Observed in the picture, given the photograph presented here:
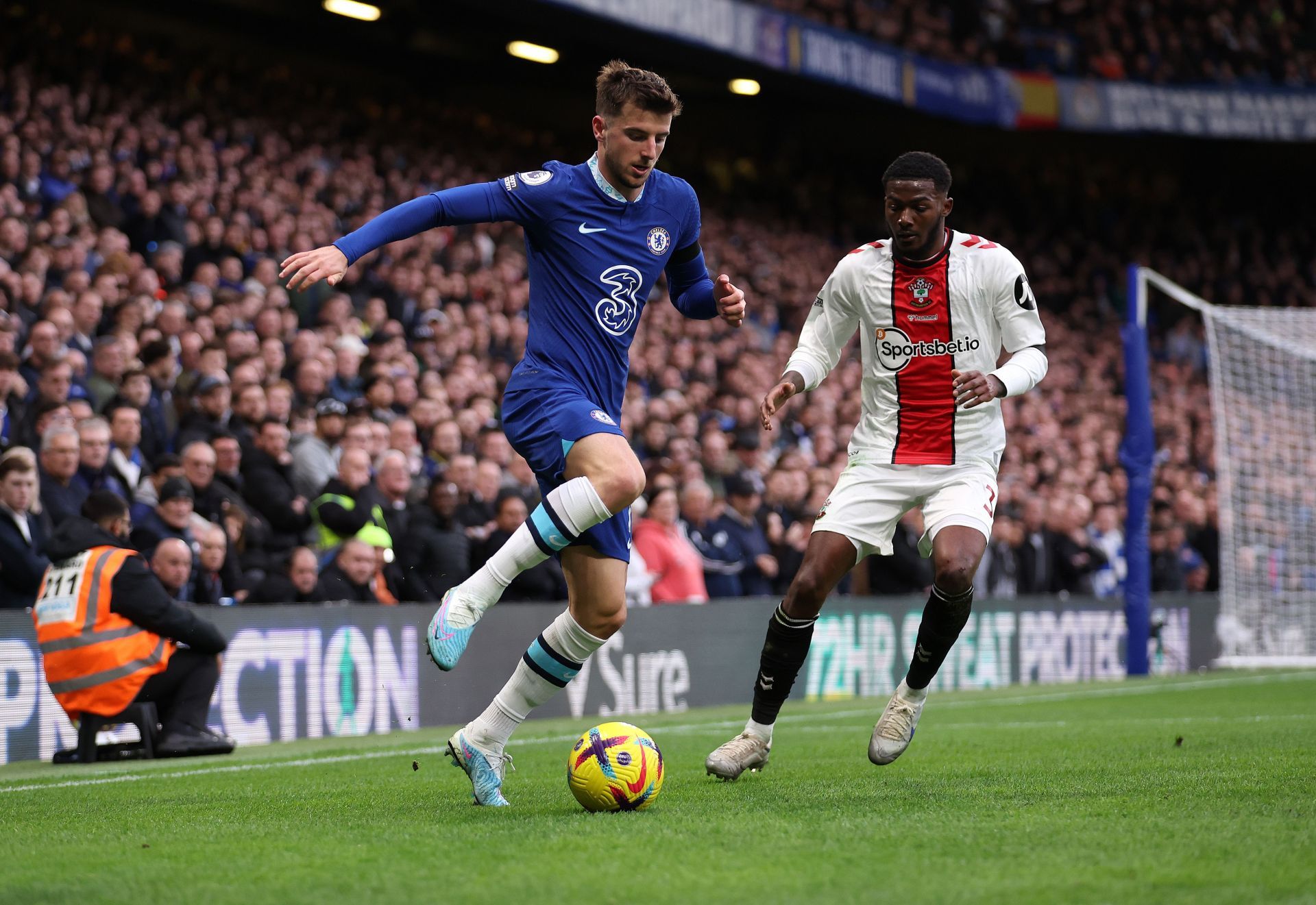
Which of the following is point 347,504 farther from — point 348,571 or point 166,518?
point 166,518

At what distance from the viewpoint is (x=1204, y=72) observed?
2773cm

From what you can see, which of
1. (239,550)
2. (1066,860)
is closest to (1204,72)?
(239,550)

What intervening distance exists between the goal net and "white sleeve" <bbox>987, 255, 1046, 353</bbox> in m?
10.8

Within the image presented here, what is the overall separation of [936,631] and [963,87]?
20141 millimetres

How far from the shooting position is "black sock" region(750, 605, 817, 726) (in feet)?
20.9

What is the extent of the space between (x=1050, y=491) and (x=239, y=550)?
11.2 meters

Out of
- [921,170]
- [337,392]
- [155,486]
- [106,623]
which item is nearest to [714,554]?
[337,392]

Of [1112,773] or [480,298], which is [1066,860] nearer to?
[1112,773]

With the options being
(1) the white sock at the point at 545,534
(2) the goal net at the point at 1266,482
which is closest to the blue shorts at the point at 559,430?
(1) the white sock at the point at 545,534

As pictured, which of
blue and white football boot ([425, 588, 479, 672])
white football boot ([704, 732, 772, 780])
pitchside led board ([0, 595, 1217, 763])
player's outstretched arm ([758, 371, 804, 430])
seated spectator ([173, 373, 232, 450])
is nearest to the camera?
blue and white football boot ([425, 588, 479, 672])

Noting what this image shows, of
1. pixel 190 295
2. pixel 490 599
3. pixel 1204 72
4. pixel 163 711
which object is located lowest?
pixel 163 711

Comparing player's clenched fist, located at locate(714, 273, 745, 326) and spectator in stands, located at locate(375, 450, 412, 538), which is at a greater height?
player's clenched fist, located at locate(714, 273, 745, 326)

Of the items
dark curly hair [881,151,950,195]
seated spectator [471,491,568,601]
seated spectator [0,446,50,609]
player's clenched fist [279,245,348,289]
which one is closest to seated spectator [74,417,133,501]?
seated spectator [0,446,50,609]

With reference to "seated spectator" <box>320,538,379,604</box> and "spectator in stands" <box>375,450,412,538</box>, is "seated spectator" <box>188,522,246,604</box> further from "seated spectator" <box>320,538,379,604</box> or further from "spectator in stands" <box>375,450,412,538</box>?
"spectator in stands" <box>375,450,412,538</box>
